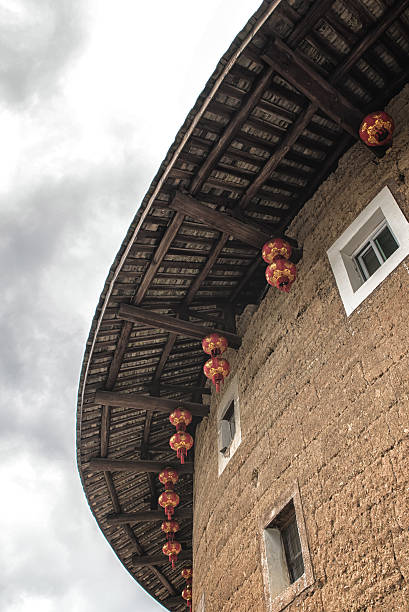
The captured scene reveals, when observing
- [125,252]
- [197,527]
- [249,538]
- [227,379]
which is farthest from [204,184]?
[197,527]

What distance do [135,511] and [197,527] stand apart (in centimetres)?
304

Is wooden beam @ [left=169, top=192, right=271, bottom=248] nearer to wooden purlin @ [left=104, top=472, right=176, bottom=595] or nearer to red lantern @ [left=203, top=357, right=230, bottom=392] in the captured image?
red lantern @ [left=203, top=357, right=230, bottom=392]

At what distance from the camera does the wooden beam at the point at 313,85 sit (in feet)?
16.4

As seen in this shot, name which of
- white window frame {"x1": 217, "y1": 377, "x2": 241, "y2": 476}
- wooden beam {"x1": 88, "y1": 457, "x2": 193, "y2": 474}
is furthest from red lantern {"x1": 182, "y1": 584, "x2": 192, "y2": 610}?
white window frame {"x1": 217, "y1": 377, "x2": 241, "y2": 476}

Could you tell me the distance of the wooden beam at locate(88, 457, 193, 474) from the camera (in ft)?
30.7

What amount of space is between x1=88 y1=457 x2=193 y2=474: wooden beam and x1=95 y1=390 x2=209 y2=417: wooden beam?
1606 mm

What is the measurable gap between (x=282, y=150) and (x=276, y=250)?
3.79 ft

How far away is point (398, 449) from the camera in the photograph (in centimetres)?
387

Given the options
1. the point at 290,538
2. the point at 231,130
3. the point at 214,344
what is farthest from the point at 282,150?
the point at 290,538

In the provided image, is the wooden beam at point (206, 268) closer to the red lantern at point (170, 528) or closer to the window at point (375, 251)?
the window at point (375, 251)

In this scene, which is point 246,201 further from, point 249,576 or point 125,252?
point 249,576

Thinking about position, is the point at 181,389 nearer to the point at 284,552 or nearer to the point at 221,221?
the point at 221,221

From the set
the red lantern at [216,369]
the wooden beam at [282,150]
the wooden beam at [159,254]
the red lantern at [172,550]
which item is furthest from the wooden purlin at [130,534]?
the wooden beam at [282,150]

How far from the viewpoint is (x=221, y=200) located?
253 inches
